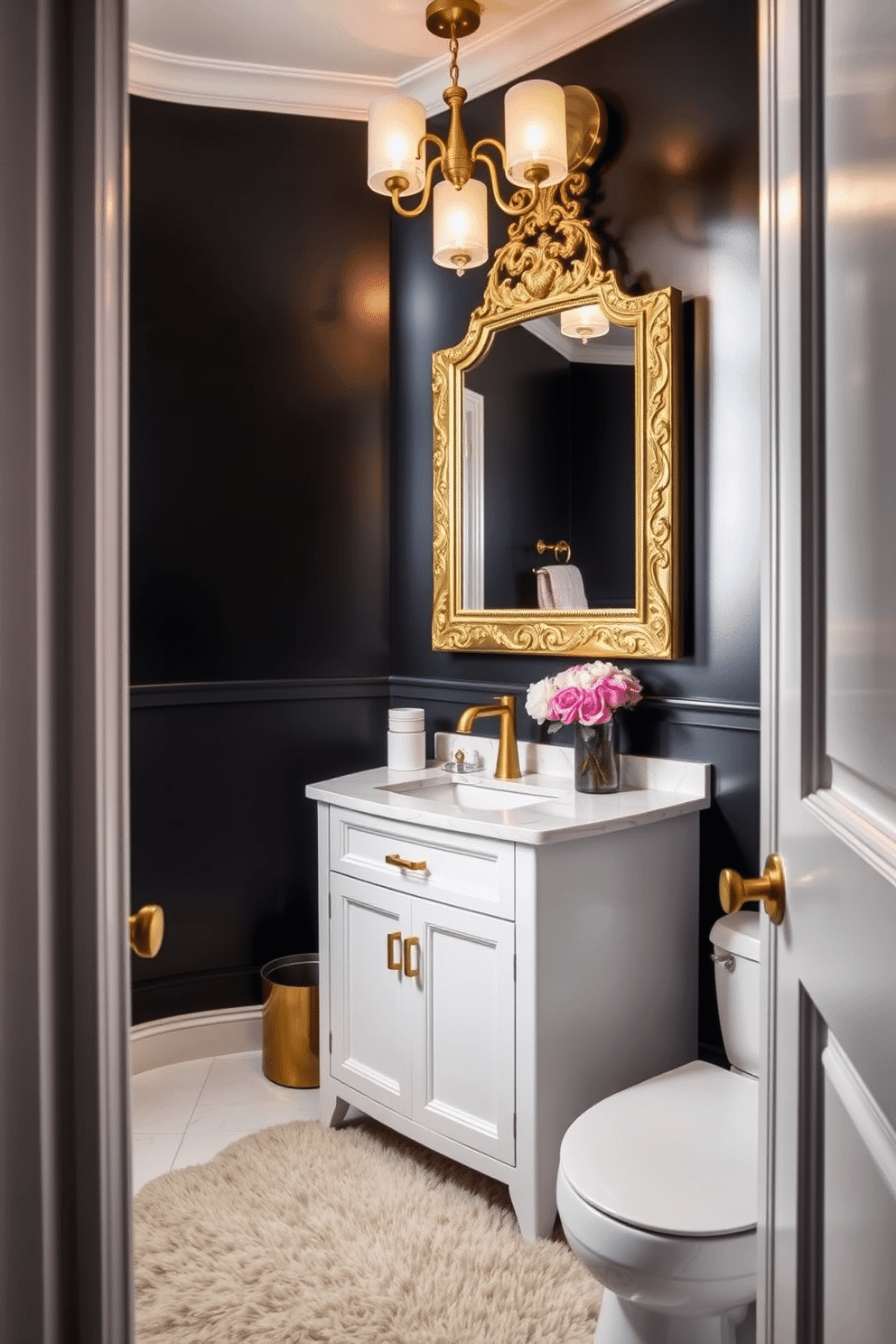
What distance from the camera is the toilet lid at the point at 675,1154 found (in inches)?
55.5

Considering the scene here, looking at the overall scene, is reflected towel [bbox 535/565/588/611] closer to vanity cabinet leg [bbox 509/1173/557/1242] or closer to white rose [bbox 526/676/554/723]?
white rose [bbox 526/676/554/723]

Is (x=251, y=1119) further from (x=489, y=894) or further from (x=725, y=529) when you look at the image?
(x=725, y=529)

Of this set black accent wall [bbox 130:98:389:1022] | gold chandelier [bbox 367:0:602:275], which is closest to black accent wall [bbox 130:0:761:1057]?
black accent wall [bbox 130:98:389:1022]

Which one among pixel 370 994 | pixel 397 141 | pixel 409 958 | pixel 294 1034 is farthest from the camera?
pixel 294 1034

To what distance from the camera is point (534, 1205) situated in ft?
6.32

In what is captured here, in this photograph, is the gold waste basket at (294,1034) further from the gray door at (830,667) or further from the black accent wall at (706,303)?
the gray door at (830,667)

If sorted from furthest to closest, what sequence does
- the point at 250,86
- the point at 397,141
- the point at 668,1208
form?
the point at 250,86 → the point at 397,141 → the point at 668,1208

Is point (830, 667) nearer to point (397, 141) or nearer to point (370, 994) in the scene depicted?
point (370, 994)

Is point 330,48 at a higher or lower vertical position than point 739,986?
higher

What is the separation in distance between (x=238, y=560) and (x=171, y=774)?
2.03ft

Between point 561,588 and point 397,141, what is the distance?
1128mm

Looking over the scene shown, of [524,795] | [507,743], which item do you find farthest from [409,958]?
[507,743]

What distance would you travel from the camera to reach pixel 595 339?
239cm

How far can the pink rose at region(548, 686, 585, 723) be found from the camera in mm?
2207
